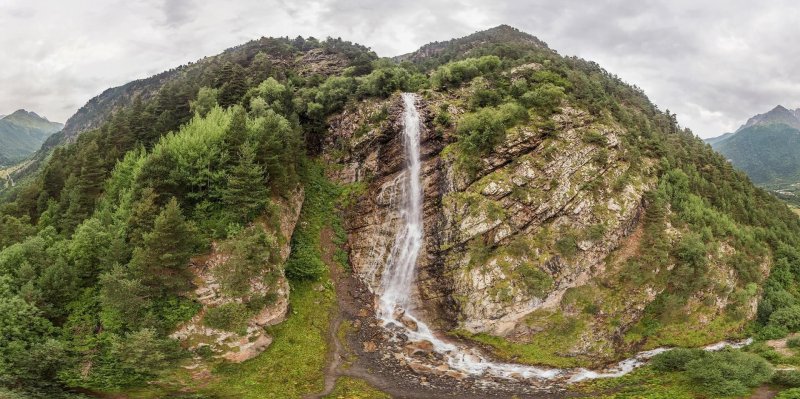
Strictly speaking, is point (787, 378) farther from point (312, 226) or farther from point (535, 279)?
point (312, 226)

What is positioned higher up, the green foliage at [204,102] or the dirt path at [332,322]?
the green foliage at [204,102]

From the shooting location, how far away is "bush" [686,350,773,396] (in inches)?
1248

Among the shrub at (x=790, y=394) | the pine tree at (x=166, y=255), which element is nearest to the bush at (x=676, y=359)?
the shrub at (x=790, y=394)

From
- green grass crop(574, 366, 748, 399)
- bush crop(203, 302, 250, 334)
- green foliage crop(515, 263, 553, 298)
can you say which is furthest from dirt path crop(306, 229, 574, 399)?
green foliage crop(515, 263, 553, 298)

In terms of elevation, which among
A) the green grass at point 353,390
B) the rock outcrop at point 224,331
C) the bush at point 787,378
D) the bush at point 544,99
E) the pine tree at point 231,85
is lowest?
the green grass at point 353,390

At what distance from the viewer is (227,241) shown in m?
38.2

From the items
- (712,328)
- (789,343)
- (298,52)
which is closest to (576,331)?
(712,328)

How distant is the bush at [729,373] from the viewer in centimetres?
3170

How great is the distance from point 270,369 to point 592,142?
45221 millimetres

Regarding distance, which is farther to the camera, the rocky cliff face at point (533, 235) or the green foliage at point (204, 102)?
the green foliage at point (204, 102)

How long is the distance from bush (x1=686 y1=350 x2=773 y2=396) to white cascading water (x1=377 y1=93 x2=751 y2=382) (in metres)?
5.51

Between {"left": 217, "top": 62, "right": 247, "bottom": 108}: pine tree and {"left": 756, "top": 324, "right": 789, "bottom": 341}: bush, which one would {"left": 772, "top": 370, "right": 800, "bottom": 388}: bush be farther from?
{"left": 217, "top": 62, "right": 247, "bottom": 108}: pine tree

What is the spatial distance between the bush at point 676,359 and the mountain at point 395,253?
16 cm

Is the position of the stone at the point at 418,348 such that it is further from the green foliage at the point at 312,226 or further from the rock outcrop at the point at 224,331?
the green foliage at the point at 312,226
